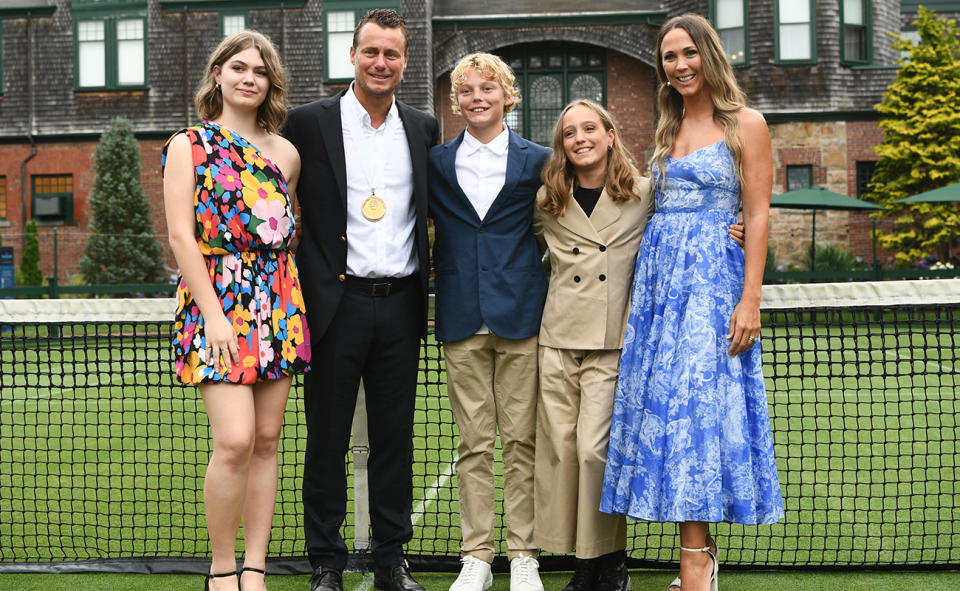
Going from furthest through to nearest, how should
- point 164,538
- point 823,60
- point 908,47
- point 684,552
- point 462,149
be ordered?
1. point 823,60
2. point 908,47
3. point 164,538
4. point 462,149
5. point 684,552

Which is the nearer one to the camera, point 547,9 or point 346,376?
point 346,376

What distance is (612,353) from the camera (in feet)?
13.6

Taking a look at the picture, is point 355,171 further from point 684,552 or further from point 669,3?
point 669,3

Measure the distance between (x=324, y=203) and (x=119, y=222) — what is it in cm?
2081

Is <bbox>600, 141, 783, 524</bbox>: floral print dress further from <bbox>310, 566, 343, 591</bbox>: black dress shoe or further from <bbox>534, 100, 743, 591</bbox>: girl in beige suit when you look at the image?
<bbox>310, 566, 343, 591</bbox>: black dress shoe

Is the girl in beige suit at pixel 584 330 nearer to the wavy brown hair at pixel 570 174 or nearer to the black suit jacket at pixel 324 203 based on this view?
the wavy brown hair at pixel 570 174

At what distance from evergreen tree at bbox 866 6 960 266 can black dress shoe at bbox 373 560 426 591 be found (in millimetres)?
20343

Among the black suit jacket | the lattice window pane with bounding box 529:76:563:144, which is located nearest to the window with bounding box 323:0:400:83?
the lattice window pane with bounding box 529:76:563:144

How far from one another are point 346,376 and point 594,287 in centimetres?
122

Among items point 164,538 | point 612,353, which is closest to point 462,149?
point 612,353

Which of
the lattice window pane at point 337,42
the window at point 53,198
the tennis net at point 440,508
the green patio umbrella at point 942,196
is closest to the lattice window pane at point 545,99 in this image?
the lattice window pane at point 337,42

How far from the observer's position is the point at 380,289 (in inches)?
166

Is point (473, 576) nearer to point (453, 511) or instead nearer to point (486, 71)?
point (453, 511)

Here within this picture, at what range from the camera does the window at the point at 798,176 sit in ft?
81.0
